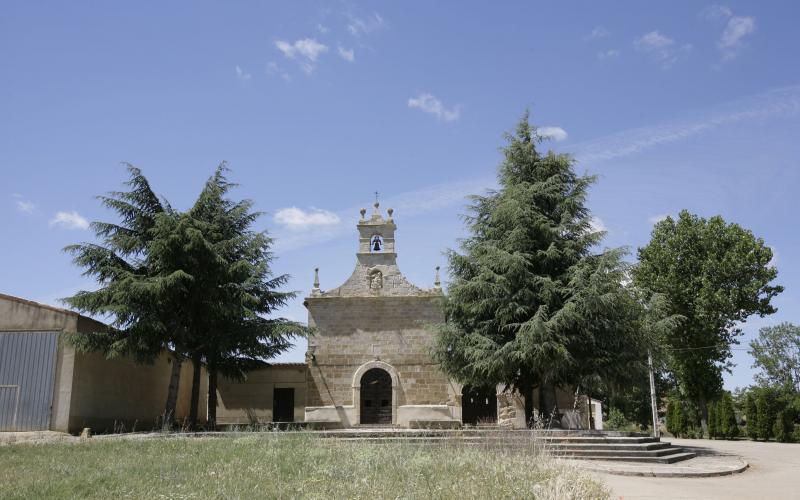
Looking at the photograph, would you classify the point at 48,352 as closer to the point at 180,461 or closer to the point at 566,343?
the point at 180,461

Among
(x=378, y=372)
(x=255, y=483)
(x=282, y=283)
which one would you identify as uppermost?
(x=282, y=283)

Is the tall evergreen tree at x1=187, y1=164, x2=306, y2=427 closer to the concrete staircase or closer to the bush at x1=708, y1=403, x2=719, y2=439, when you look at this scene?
the concrete staircase

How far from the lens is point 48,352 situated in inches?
691

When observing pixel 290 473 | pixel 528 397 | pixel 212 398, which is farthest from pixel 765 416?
pixel 290 473

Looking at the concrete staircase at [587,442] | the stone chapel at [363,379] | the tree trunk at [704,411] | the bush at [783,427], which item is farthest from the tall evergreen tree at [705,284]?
the concrete staircase at [587,442]

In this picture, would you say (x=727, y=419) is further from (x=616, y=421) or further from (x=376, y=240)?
(x=376, y=240)

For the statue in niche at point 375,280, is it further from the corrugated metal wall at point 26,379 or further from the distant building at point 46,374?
the corrugated metal wall at point 26,379

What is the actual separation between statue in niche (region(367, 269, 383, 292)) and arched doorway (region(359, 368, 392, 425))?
3150 mm

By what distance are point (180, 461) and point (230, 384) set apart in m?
16.0

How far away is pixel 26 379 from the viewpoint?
17406mm

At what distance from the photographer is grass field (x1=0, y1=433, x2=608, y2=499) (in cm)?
667

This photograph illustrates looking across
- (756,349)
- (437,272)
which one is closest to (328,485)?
(437,272)

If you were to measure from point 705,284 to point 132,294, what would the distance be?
78.6 ft

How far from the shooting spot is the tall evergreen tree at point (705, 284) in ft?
92.2
